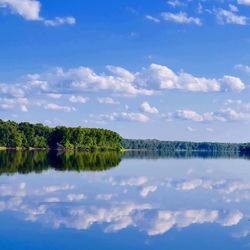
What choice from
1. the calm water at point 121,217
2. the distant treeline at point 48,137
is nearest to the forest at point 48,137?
the distant treeline at point 48,137

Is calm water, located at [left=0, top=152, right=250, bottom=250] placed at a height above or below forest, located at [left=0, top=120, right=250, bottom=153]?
below

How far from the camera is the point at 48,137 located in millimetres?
146125

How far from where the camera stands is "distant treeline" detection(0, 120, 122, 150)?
133125 mm

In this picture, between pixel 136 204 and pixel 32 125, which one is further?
pixel 32 125

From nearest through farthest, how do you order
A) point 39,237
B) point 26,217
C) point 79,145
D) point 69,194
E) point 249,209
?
point 39,237, point 26,217, point 249,209, point 69,194, point 79,145

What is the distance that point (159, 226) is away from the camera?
18.0 metres

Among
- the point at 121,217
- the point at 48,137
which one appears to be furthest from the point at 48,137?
the point at 121,217

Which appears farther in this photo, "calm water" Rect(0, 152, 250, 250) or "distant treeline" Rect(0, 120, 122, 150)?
"distant treeline" Rect(0, 120, 122, 150)

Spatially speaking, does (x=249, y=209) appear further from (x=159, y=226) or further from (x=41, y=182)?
(x=41, y=182)

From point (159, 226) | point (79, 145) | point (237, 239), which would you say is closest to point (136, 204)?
point (159, 226)

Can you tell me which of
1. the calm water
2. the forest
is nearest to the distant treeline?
the forest

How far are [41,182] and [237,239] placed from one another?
63.3 ft

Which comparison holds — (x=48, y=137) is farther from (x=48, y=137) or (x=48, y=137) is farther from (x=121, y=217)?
(x=121, y=217)

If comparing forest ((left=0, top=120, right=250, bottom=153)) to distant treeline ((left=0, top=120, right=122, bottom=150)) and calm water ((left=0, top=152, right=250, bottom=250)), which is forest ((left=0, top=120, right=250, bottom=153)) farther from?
calm water ((left=0, top=152, right=250, bottom=250))
